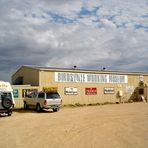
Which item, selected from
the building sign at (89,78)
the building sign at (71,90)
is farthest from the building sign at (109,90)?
the building sign at (71,90)

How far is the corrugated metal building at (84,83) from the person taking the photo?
42281mm

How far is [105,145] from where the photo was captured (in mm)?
14258

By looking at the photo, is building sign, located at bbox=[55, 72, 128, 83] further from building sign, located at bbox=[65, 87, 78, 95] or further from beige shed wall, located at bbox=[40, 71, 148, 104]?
building sign, located at bbox=[65, 87, 78, 95]

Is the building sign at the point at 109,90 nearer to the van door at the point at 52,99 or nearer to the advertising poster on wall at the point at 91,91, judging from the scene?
the advertising poster on wall at the point at 91,91

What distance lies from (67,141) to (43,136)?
6.22 feet

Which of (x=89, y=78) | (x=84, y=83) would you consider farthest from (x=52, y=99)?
(x=89, y=78)

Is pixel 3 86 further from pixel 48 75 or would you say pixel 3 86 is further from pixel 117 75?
pixel 117 75

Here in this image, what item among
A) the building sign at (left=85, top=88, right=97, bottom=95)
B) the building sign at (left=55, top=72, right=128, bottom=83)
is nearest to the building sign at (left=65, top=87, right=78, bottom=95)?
the building sign at (left=55, top=72, right=128, bottom=83)

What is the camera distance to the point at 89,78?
1837 inches

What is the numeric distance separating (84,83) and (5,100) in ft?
58.7

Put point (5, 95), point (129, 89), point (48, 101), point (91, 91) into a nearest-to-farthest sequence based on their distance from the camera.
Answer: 1. point (5, 95)
2. point (48, 101)
3. point (91, 91)
4. point (129, 89)

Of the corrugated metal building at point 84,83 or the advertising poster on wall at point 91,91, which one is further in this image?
the advertising poster on wall at point 91,91

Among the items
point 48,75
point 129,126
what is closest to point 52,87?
point 48,75

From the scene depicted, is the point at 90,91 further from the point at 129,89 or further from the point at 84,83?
the point at 129,89
